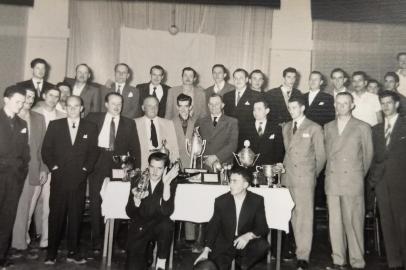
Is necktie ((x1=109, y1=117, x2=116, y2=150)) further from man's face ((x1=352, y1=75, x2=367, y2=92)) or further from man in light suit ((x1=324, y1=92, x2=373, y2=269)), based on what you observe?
man's face ((x1=352, y1=75, x2=367, y2=92))

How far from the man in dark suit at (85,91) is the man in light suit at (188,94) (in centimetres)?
93

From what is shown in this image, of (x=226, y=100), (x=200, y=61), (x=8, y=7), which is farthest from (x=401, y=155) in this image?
(x=8, y=7)

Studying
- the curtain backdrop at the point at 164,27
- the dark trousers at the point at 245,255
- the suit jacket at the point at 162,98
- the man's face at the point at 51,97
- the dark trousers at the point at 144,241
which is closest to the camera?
the dark trousers at the point at 245,255

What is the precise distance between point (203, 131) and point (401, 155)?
216 centimetres

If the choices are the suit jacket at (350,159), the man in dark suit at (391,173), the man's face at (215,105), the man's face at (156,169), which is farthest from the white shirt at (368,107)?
the man's face at (156,169)

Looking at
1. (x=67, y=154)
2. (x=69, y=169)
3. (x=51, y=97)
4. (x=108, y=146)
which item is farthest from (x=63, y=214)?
(x=51, y=97)

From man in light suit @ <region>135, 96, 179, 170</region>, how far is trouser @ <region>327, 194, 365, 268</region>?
184 centimetres

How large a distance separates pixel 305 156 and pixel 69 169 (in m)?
2.40

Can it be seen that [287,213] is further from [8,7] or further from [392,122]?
[8,7]

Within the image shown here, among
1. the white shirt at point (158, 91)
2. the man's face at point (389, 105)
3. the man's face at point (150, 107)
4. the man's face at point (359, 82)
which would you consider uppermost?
the man's face at point (359, 82)

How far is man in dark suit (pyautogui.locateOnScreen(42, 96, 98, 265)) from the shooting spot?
13.4ft

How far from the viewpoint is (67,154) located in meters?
4.18

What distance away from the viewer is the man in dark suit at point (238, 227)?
Result: 11.4 ft

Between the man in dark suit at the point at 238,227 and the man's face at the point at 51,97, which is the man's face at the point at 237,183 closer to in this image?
the man in dark suit at the point at 238,227
